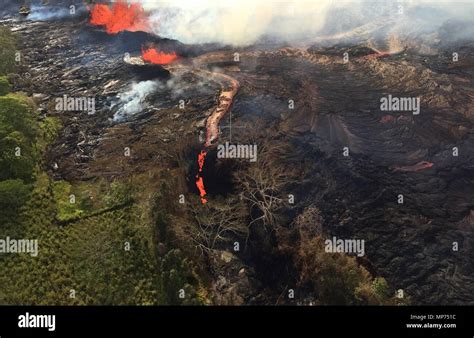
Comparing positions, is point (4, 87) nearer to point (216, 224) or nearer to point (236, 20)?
point (236, 20)

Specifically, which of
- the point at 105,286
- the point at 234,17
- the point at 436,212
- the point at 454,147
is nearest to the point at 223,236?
the point at 105,286

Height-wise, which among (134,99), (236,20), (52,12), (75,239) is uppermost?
(52,12)

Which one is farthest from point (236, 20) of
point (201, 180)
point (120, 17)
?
point (201, 180)

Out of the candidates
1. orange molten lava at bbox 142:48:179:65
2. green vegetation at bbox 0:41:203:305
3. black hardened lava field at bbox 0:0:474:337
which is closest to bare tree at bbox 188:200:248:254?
black hardened lava field at bbox 0:0:474:337

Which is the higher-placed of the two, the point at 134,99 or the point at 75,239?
the point at 134,99

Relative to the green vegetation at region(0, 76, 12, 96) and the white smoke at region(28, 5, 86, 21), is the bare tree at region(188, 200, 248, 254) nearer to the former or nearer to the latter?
the green vegetation at region(0, 76, 12, 96)

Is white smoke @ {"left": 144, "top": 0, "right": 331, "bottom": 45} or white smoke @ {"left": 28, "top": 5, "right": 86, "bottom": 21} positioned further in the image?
white smoke @ {"left": 28, "top": 5, "right": 86, "bottom": 21}
